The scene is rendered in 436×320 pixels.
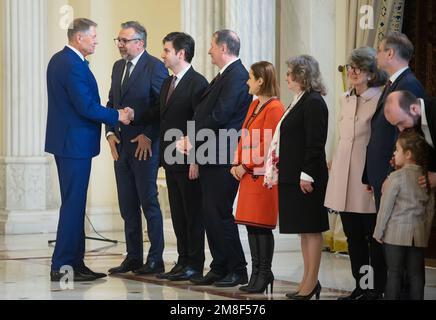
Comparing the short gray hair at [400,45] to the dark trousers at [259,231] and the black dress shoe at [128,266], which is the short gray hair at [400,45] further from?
the black dress shoe at [128,266]

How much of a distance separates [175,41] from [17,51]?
14.5ft

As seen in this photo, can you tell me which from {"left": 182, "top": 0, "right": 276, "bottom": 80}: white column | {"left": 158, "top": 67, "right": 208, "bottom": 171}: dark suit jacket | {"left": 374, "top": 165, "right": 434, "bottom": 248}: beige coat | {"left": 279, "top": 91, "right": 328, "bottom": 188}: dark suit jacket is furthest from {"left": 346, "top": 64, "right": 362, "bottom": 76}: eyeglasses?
{"left": 182, "top": 0, "right": 276, "bottom": 80}: white column

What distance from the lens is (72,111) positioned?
Result: 7.69 m

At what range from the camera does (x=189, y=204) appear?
303 inches

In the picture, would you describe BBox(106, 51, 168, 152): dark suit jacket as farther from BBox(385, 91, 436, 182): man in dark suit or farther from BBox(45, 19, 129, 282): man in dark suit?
BBox(385, 91, 436, 182): man in dark suit

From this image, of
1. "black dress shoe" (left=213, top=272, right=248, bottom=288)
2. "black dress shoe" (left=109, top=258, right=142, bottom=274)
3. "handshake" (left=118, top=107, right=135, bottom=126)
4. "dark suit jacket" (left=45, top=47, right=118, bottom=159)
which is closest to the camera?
"black dress shoe" (left=213, top=272, right=248, bottom=288)

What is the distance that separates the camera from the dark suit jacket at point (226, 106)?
24.1 feet

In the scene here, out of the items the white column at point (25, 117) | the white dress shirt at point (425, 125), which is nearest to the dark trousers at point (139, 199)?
the white dress shirt at point (425, 125)

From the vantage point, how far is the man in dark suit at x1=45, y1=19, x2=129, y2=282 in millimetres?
7637

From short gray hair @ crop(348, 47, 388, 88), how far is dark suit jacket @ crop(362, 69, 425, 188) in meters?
0.25

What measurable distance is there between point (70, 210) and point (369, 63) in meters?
2.51

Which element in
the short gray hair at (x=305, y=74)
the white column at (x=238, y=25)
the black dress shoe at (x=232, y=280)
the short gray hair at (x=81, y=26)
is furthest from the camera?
the white column at (x=238, y=25)

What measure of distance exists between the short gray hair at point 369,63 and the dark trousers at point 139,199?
2.03 meters
